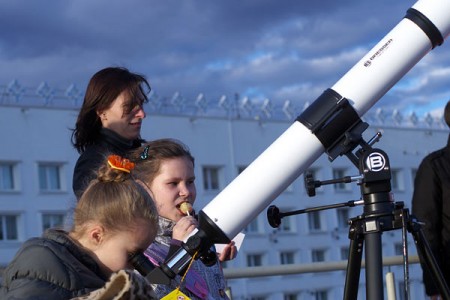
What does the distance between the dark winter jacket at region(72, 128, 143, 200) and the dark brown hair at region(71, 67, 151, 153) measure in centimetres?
6

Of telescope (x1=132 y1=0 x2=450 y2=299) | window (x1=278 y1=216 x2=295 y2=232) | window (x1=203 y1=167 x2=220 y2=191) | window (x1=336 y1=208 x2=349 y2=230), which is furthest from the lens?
window (x1=336 y1=208 x2=349 y2=230)

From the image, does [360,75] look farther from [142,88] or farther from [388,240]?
[388,240]

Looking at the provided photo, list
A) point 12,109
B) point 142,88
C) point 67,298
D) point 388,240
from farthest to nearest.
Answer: point 388,240 → point 12,109 → point 142,88 → point 67,298

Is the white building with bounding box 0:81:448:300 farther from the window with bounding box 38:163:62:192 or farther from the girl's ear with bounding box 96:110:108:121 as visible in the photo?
the girl's ear with bounding box 96:110:108:121

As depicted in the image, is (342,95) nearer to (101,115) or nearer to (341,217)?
(101,115)

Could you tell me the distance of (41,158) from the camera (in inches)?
1822

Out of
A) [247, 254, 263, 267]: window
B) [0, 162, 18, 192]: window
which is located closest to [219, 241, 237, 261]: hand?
[0, 162, 18, 192]: window

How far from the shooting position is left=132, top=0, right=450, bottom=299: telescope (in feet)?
9.88

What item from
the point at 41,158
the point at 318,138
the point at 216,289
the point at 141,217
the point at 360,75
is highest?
the point at 41,158

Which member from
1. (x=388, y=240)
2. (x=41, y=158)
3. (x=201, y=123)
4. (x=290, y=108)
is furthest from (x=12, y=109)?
(x=388, y=240)

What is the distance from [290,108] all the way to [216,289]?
47.7 m

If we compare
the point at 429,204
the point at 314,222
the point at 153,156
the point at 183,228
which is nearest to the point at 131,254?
the point at 183,228

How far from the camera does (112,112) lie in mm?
3746

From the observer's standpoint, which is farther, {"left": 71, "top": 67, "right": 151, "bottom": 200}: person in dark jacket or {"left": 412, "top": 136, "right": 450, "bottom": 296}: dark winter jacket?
{"left": 412, "top": 136, "right": 450, "bottom": 296}: dark winter jacket
